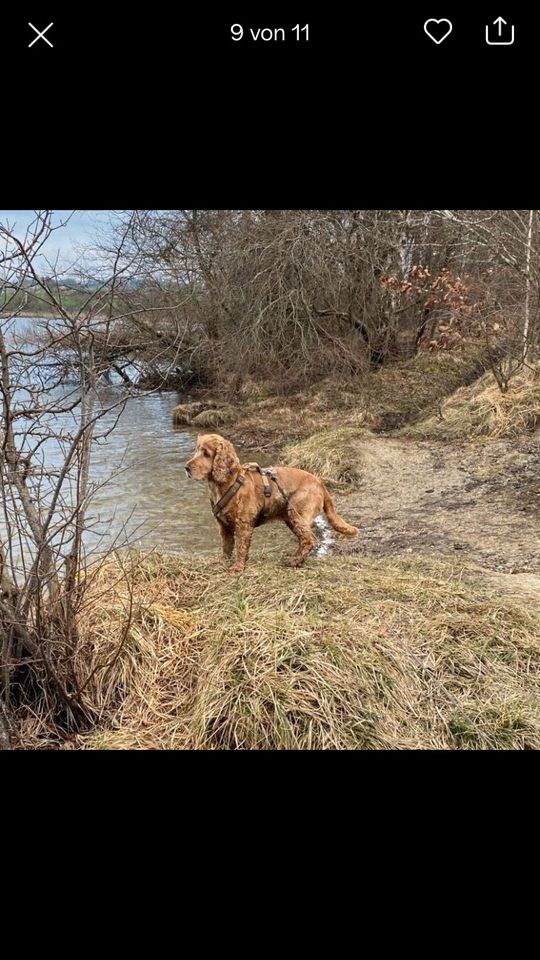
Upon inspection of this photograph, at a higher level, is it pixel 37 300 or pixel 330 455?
pixel 37 300

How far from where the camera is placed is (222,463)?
5.53 meters

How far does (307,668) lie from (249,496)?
7.95ft

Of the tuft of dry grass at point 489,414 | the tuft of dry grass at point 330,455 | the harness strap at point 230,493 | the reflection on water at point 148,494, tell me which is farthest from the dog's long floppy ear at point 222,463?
the tuft of dry grass at point 489,414

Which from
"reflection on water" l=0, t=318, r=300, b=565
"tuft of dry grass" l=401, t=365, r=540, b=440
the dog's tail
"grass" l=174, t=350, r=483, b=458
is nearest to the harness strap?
"reflection on water" l=0, t=318, r=300, b=565

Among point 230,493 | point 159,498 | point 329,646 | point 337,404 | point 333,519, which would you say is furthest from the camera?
point 337,404

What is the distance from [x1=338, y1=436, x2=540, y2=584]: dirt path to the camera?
645cm

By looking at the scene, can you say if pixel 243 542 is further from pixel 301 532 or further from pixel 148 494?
pixel 148 494

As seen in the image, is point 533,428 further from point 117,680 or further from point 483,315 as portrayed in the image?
point 117,680

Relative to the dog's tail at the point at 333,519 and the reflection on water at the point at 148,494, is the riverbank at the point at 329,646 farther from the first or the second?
the reflection on water at the point at 148,494

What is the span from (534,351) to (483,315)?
5.05ft

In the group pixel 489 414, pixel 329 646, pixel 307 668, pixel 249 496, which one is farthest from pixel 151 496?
pixel 307 668

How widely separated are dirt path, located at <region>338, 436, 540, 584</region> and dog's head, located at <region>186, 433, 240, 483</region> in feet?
6.75

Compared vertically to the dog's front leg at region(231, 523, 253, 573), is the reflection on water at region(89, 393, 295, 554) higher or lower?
lower

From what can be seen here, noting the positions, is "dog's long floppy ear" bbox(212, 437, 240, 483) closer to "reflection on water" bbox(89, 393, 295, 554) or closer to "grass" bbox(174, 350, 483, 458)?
"reflection on water" bbox(89, 393, 295, 554)
